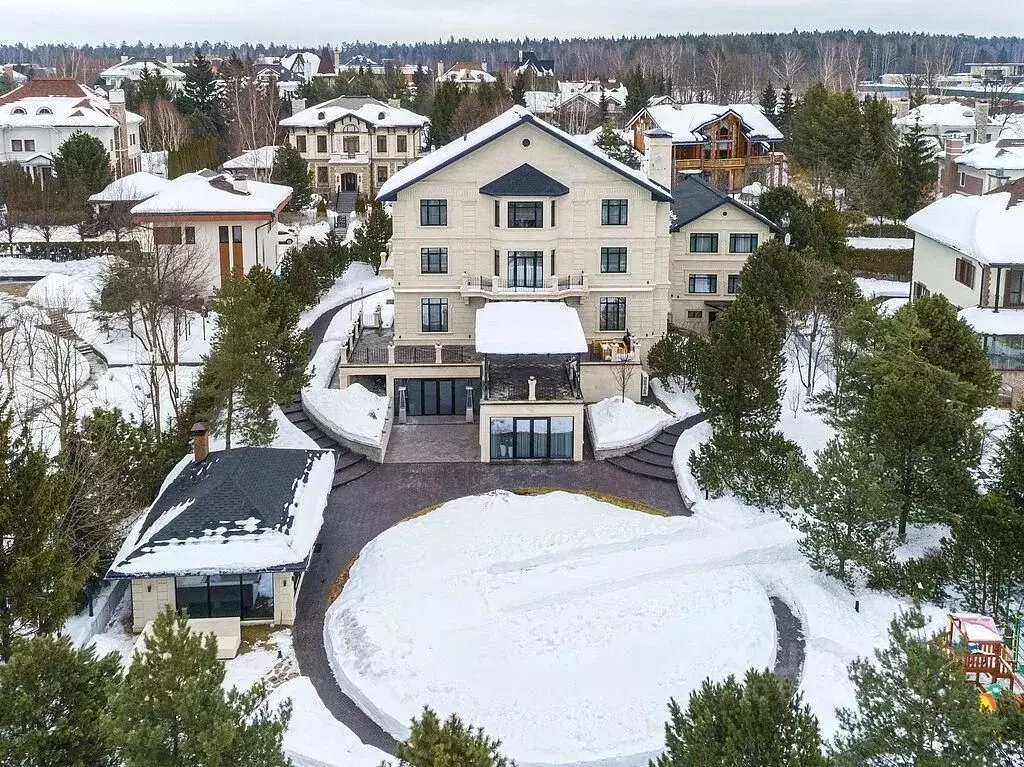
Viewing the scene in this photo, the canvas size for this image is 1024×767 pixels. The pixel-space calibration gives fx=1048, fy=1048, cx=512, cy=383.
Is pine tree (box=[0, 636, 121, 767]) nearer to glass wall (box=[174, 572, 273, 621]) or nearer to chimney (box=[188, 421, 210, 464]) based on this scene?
glass wall (box=[174, 572, 273, 621])

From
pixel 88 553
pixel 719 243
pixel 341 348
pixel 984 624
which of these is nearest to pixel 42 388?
pixel 341 348

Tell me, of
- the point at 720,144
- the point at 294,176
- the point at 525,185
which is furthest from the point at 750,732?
the point at 294,176

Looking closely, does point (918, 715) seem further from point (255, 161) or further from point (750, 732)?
point (255, 161)

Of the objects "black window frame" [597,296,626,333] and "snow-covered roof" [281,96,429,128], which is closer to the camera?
"black window frame" [597,296,626,333]

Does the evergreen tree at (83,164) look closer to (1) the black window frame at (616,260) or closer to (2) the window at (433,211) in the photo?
(2) the window at (433,211)

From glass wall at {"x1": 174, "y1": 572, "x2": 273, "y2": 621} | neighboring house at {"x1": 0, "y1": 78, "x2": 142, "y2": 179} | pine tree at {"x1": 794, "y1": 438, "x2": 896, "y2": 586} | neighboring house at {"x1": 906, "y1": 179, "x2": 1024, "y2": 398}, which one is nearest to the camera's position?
glass wall at {"x1": 174, "y1": 572, "x2": 273, "y2": 621}

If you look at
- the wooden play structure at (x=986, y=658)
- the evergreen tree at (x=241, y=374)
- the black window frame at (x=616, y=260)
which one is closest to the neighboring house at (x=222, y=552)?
the evergreen tree at (x=241, y=374)

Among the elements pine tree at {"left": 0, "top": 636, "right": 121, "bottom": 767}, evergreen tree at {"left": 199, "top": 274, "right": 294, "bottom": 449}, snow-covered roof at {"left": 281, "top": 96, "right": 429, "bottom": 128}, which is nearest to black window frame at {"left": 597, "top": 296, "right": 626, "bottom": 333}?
evergreen tree at {"left": 199, "top": 274, "right": 294, "bottom": 449}

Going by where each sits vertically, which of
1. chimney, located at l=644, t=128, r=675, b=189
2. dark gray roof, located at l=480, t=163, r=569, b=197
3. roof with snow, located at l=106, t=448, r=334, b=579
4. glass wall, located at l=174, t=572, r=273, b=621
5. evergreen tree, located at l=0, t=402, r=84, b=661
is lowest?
glass wall, located at l=174, t=572, r=273, b=621
